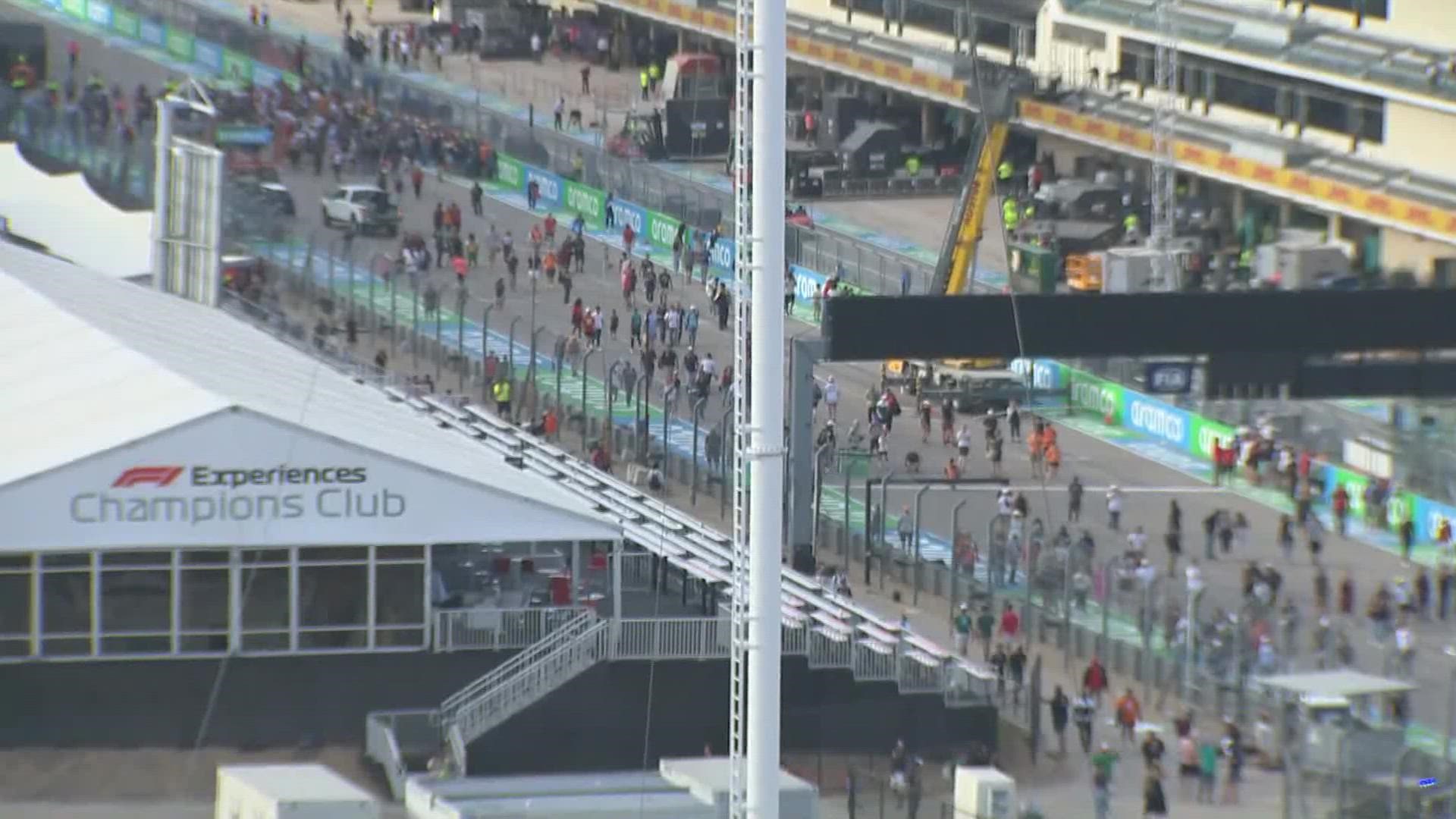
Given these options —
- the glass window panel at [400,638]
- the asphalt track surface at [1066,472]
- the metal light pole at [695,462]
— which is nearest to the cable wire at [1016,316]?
the asphalt track surface at [1066,472]

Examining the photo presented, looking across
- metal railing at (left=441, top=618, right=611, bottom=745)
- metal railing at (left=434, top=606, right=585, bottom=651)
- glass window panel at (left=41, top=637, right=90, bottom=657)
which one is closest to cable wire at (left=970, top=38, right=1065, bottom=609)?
metal railing at (left=441, top=618, right=611, bottom=745)

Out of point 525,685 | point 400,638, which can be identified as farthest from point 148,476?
point 525,685

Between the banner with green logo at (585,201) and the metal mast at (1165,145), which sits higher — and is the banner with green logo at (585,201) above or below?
below

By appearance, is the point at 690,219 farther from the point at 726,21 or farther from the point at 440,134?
the point at 726,21

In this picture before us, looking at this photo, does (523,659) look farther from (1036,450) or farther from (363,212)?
(363,212)

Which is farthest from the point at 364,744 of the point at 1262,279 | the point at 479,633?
the point at 1262,279

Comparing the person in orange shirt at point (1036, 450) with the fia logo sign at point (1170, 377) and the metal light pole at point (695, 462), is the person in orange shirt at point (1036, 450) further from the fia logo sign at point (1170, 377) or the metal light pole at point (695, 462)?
the fia logo sign at point (1170, 377)

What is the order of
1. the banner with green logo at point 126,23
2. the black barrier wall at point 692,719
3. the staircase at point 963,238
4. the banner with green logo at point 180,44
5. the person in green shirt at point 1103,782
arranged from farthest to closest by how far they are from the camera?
the banner with green logo at point 126,23 → the banner with green logo at point 180,44 → the staircase at point 963,238 → the black barrier wall at point 692,719 → the person in green shirt at point 1103,782
